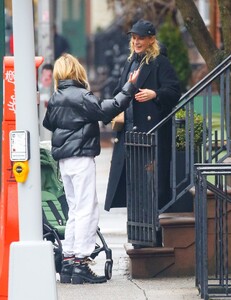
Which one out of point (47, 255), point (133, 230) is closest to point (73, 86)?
point (133, 230)

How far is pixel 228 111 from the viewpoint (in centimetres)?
987

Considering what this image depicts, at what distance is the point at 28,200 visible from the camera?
7.68 meters

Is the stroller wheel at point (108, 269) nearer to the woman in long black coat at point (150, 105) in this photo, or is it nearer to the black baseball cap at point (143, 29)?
the woman in long black coat at point (150, 105)

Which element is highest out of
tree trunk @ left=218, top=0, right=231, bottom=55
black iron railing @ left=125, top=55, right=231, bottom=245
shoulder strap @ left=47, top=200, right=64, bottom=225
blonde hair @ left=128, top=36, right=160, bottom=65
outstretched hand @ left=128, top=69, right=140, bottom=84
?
tree trunk @ left=218, top=0, right=231, bottom=55

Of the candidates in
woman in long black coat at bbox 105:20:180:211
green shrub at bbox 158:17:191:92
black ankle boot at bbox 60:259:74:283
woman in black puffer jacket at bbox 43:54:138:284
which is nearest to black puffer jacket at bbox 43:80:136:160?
woman in black puffer jacket at bbox 43:54:138:284

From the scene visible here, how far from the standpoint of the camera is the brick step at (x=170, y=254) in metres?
9.69

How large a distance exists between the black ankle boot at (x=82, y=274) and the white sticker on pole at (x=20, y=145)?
80.0 inches

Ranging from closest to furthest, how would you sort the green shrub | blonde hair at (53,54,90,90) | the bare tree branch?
blonde hair at (53,54,90,90) < the bare tree branch < the green shrub

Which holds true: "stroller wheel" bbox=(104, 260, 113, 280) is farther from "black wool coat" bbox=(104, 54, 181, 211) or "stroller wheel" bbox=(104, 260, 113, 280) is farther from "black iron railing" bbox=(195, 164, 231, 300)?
"black iron railing" bbox=(195, 164, 231, 300)

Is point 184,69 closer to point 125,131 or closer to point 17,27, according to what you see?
point 125,131

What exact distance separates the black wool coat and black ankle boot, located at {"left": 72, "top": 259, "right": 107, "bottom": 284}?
614 millimetres

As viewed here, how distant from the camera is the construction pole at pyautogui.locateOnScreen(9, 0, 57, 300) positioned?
765 cm

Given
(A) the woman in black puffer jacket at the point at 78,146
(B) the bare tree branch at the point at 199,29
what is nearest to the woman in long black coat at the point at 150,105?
(A) the woman in black puffer jacket at the point at 78,146

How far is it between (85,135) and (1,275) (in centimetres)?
148
